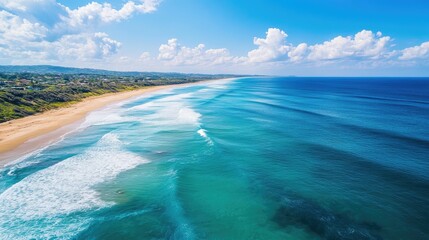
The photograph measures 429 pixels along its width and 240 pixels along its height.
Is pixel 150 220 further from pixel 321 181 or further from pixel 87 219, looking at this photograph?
pixel 321 181

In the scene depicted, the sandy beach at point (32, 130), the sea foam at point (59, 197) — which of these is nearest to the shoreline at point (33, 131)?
the sandy beach at point (32, 130)

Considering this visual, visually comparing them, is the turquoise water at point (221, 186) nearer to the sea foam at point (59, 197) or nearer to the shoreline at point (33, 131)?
the sea foam at point (59, 197)

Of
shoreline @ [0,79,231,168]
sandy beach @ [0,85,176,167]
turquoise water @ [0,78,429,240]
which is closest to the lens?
turquoise water @ [0,78,429,240]

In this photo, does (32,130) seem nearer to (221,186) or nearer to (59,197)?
(59,197)

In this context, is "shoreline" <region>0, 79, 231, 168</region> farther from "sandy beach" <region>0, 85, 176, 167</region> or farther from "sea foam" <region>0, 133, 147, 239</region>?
"sea foam" <region>0, 133, 147, 239</region>

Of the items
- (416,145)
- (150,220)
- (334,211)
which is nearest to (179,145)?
(150,220)

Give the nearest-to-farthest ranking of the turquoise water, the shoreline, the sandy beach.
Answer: the turquoise water → the shoreline → the sandy beach

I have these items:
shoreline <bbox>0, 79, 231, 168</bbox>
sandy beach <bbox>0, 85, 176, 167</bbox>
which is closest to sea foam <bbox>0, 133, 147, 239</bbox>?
shoreline <bbox>0, 79, 231, 168</bbox>
